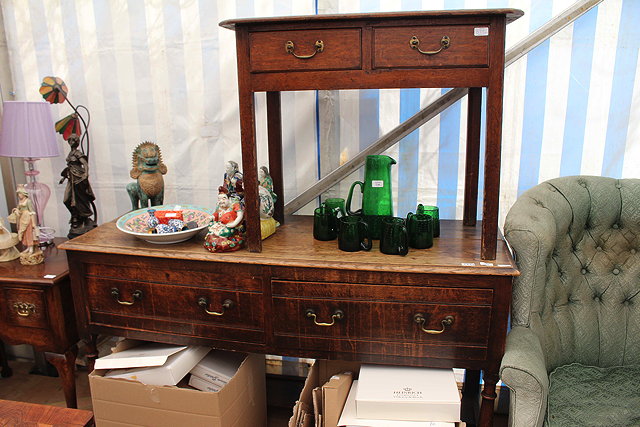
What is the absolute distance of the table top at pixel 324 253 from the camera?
1.53 m

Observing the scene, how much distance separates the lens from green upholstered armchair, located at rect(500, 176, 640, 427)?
160 cm

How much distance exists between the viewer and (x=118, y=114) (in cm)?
230

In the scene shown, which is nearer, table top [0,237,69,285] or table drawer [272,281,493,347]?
table drawer [272,281,493,347]

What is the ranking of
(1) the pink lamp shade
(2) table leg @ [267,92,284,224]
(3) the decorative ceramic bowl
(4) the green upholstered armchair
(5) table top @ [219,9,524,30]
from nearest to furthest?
1. (5) table top @ [219,9,524,30]
2. (4) the green upholstered armchair
3. (3) the decorative ceramic bowl
4. (2) table leg @ [267,92,284,224]
5. (1) the pink lamp shade

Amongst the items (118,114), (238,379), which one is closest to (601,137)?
(238,379)

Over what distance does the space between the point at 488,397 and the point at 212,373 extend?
3.00 feet

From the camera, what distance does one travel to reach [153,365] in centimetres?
Result: 174

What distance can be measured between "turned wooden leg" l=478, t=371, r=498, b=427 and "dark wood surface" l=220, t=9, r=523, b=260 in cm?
37

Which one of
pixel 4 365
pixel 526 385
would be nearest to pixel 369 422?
pixel 526 385

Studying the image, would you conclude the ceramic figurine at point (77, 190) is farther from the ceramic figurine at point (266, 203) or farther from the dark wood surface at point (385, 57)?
the dark wood surface at point (385, 57)

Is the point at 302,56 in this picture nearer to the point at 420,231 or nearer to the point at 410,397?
the point at 420,231

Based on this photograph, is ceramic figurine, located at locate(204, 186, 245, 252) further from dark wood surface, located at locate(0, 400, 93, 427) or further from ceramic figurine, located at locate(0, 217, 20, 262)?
ceramic figurine, located at locate(0, 217, 20, 262)

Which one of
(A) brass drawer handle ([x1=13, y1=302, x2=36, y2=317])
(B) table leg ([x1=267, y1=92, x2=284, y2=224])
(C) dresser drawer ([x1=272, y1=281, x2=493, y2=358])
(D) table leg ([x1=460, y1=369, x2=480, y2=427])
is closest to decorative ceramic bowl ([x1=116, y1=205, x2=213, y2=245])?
(B) table leg ([x1=267, y1=92, x2=284, y2=224])

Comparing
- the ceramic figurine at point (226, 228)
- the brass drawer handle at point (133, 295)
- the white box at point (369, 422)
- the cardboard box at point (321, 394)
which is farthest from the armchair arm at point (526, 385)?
the brass drawer handle at point (133, 295)
